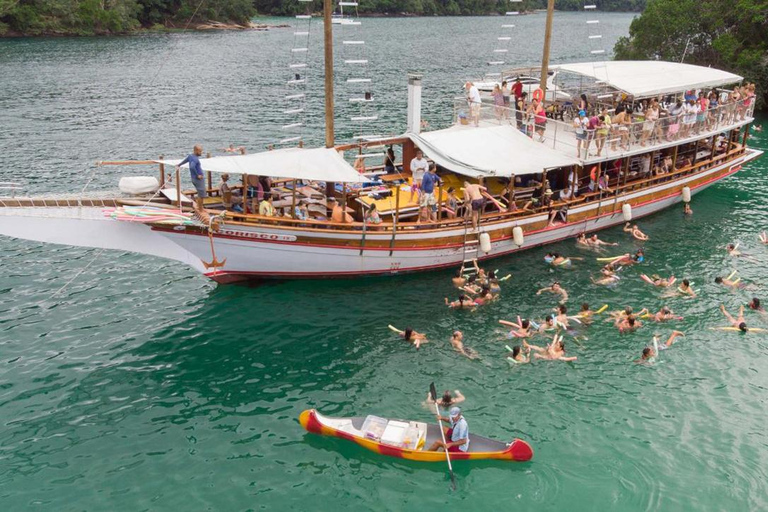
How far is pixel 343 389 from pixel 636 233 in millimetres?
19318

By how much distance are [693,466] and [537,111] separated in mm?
19949

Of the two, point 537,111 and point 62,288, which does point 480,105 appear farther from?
point 62,288

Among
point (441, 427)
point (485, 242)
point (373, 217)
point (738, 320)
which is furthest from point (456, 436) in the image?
point (738, 320)

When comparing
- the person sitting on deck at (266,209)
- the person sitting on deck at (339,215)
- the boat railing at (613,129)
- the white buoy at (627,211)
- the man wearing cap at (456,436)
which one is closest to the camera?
the man wearing cap at (456,436)

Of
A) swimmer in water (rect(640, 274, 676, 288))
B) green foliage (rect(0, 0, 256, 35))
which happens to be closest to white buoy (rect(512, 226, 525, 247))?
swimmer in water (rect(640, 274, 676, 288))

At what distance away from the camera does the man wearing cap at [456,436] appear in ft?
59.6

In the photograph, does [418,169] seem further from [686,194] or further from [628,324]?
[686,194]

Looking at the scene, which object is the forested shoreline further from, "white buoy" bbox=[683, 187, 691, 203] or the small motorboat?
the small motorboat

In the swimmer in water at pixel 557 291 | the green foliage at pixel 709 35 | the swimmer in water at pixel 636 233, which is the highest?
the green foliage at pixel 709 35

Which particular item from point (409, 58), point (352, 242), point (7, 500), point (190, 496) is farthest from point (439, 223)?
point (409, 58)

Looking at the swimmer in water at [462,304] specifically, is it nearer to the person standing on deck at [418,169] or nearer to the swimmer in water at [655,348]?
the person standing on deck at [418,169]

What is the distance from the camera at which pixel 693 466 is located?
18688 millimetres

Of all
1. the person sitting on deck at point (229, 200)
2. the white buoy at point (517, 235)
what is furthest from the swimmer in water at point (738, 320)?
the person sitting on deck at point (229, 200)

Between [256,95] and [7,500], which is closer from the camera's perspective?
[7,500]
